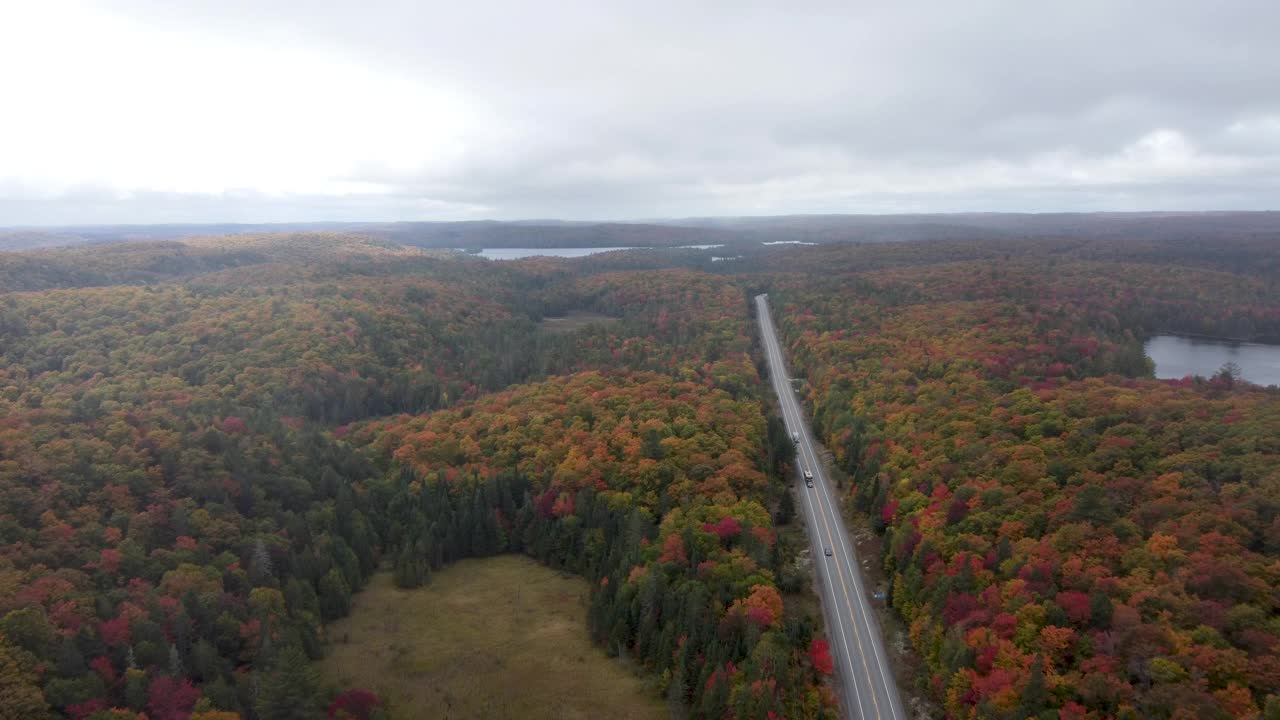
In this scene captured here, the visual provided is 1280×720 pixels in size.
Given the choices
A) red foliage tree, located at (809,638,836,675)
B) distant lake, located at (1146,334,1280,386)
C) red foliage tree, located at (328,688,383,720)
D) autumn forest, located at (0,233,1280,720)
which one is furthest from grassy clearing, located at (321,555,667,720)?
distant lake, located at (1146,334,1280,386)

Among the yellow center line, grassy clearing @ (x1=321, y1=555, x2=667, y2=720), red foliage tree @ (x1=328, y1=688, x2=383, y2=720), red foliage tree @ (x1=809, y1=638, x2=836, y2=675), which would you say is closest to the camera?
red foliage tree @ (x1=328, y1=688, x2=383, y2=720)

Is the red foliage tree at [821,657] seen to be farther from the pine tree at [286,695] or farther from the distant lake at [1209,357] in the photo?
the distant lake at [1209,357]

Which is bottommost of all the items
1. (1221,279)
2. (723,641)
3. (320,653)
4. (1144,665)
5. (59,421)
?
(320,653)

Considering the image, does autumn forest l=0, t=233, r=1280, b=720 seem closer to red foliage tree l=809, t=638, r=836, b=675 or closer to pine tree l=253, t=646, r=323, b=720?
pine tree l=253, t=646, r=323, b=720

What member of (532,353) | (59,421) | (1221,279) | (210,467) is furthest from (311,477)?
(1221,279)

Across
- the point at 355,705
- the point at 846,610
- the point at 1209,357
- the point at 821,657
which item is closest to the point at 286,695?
the point at 355,705

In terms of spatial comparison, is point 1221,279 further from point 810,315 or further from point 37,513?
point 37,513
